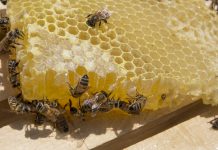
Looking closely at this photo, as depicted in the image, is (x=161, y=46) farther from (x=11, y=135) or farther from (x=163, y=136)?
(x=11, y=135)

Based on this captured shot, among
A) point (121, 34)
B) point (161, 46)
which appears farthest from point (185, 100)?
point (121, 34)

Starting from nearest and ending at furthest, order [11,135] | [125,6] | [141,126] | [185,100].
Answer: [11,135], [141,126], [185,100], [125,6]

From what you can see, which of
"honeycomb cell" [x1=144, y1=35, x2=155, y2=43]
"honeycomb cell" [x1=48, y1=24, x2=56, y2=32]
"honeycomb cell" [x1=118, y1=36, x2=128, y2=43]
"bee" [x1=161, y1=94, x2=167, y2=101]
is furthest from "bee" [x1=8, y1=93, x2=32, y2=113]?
"honeycomb cell" [x1=144, y1=35, x2=155, y2=43]

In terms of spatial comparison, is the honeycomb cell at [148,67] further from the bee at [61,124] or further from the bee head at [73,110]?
the bee at [61,124]

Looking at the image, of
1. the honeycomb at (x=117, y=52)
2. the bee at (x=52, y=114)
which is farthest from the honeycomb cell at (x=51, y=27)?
the bee at (x=52, y=114)

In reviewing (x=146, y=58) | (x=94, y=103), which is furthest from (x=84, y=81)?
(x=146, y=58)

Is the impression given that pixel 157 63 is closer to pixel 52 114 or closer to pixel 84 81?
pixel 84 81

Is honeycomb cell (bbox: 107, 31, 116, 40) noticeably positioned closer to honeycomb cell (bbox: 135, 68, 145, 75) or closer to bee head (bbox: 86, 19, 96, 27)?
bee head (bbox: 86, 19, 96, 27)
